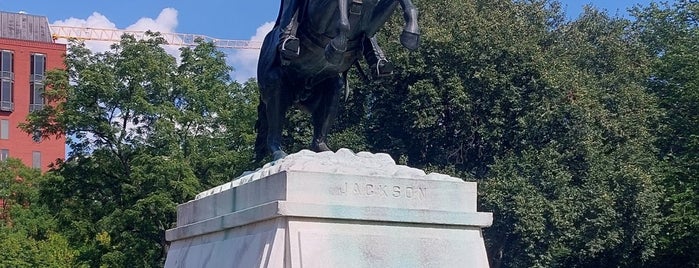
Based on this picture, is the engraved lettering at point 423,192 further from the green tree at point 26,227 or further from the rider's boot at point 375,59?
the green tree at point 26,227

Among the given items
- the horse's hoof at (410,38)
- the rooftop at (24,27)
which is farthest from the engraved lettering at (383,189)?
the rooftop at (24,27)

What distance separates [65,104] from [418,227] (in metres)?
29.1

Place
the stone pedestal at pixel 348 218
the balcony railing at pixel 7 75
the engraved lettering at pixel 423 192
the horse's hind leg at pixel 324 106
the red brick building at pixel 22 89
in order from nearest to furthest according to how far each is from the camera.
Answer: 1. the stone pedestal at pixel 348 218
2. the engraved lettering at pixel 423 192
3. the horse's hind leg at pixel 324 106
4. the red brick building at pixel 22 89
5. the balcony railing at pixel 7 75

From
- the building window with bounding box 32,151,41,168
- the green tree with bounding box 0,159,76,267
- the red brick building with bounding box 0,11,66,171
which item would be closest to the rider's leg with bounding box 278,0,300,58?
the green tree with bounding box 0,159,76,267

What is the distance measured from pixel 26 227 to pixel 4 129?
3374 centimetres

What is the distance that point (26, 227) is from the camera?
5428 cm

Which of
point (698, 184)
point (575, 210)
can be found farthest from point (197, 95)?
point (698, 184)

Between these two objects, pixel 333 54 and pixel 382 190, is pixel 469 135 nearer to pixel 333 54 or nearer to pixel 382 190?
pixel 333 54

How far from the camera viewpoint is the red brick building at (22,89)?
85062 millimetres

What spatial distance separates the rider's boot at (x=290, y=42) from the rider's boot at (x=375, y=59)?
2.25 feet

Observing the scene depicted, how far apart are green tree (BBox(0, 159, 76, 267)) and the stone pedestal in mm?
30609

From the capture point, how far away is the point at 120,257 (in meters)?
33.5

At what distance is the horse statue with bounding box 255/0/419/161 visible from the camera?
30.9 feet

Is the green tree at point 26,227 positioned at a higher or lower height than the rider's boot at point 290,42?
higher
